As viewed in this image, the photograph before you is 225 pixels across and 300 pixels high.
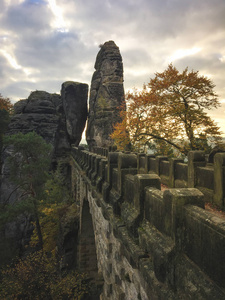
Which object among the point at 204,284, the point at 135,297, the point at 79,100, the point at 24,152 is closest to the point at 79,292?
the point at 24,152

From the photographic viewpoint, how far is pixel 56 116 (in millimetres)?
28844

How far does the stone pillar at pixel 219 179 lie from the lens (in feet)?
10.6

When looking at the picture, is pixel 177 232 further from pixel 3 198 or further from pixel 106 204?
pixel 3 198

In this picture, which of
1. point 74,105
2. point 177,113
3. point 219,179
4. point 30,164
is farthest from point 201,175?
point 74,105

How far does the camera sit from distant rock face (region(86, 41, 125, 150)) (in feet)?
98.0

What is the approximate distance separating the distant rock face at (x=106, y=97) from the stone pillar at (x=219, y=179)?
25.9 meters

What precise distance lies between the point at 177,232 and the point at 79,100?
105ft

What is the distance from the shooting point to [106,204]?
4.86 m

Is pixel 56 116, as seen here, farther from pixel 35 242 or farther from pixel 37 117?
pixel 35 242

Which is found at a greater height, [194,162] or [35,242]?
[194,162]

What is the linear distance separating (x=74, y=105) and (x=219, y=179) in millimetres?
30150

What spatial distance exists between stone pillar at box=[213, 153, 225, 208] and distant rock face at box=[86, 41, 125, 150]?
85.1 feet

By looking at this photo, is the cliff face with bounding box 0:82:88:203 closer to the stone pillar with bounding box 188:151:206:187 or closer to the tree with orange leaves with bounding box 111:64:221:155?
the tree with orange leaves with bounding box 111:64:221:155

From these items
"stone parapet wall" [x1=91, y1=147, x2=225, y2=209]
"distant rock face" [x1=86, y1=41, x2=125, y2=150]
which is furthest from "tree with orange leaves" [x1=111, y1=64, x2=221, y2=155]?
"distant rock face" [x1=86, y1=41, x2=125, y2=150]
